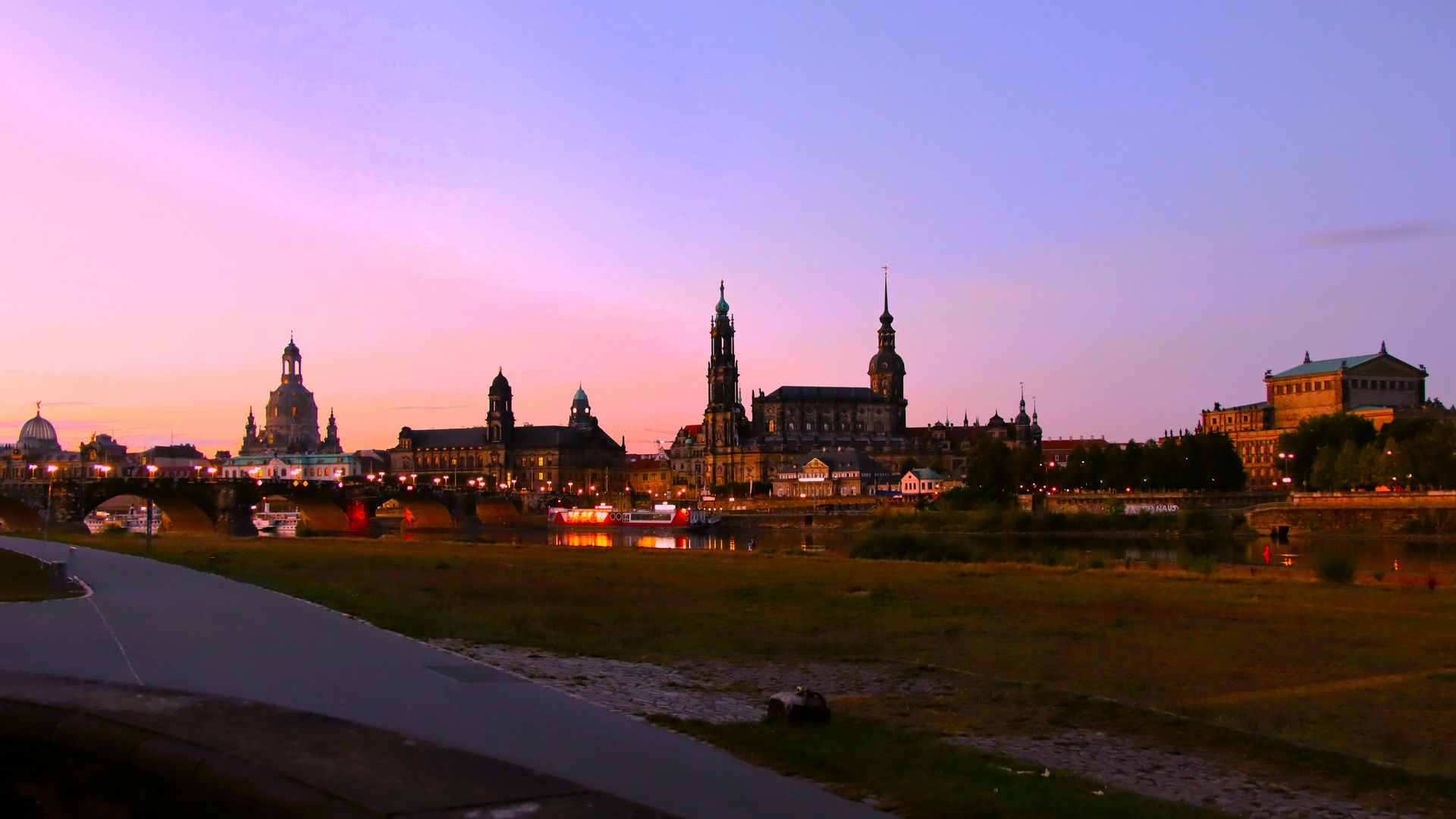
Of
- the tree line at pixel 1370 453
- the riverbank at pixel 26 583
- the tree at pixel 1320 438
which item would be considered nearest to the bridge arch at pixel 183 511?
the riverbank at pixel 26 583

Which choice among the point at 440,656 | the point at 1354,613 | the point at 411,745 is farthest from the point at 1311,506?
the point at 411,745

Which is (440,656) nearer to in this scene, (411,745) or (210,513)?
(411,745)

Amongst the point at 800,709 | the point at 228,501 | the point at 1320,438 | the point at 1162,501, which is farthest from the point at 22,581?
the point at 1320,438

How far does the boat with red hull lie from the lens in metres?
117

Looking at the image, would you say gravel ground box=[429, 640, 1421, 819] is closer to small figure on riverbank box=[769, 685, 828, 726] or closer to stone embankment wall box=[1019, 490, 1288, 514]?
small figure on riverbank box=[769, 685, 828, 726]

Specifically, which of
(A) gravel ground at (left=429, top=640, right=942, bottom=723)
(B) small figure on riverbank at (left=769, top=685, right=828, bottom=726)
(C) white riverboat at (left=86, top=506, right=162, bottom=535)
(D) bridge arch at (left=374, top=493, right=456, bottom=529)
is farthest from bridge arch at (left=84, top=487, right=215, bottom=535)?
(B) small figure on riverbank at (left=769, top=685, right=828, bottom=726)

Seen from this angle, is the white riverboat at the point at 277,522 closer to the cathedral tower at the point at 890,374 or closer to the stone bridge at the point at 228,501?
the stone bridge at the point at 228,501

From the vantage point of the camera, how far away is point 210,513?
9044 cm

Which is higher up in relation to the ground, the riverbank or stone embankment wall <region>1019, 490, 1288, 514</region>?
the riverbank

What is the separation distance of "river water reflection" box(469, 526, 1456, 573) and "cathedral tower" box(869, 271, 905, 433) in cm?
8711

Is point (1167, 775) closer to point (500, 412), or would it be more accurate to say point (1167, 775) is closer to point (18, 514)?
point (18, 514)

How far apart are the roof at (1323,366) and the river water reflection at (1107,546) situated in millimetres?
79023

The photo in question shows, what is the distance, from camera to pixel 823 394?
620 ft

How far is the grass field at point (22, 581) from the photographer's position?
19.8 metres
